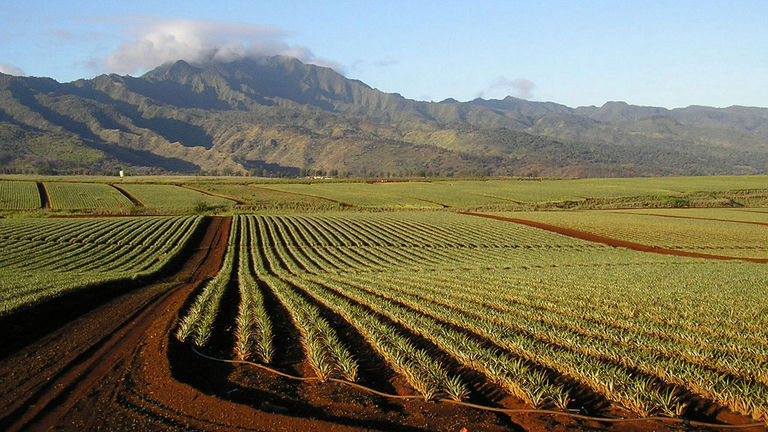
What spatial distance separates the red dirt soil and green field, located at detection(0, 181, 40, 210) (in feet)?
243

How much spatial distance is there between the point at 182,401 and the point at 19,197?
8889 cm

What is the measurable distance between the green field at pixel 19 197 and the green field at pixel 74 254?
29571mm

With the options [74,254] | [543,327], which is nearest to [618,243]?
[543,327]

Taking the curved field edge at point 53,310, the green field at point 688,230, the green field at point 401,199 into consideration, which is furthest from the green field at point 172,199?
the curved field edge at point 53,310

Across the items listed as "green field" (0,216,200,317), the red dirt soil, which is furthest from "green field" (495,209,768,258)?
"green field" (0,216,200,317)

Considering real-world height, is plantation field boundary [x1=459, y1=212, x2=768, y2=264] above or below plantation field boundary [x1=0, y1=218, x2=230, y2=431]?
below

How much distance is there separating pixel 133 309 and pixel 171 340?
513cm

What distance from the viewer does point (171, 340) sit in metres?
10.8

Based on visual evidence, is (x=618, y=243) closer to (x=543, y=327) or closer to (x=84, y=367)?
(x=543, y=327)

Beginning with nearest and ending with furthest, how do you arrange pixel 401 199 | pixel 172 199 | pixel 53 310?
pixel 53 310, pixel 172 199, pixel 401 199

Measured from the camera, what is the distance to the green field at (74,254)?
16906 millimetres

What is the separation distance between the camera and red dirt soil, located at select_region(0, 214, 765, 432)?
693 centimetres

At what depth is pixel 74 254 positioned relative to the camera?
32.4m

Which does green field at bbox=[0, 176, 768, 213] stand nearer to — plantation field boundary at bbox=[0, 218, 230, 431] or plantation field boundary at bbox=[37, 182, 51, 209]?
plantation field boundary at bbox=[37, 182, 51, 209]
